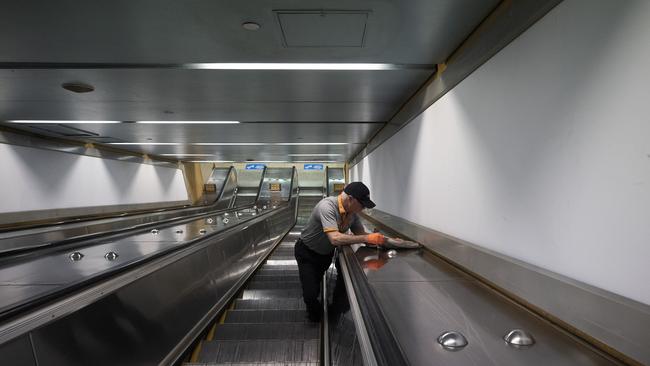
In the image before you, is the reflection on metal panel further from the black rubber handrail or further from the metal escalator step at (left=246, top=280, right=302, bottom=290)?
the black rubber handrail

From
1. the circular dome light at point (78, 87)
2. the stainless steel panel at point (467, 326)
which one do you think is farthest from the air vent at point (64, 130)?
the stainless steel panel at point (467, 326)

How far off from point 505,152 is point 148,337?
287 cm

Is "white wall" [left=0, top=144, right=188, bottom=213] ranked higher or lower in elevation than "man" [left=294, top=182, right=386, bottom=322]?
higher

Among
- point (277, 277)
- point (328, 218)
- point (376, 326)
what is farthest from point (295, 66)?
point (277, 277)

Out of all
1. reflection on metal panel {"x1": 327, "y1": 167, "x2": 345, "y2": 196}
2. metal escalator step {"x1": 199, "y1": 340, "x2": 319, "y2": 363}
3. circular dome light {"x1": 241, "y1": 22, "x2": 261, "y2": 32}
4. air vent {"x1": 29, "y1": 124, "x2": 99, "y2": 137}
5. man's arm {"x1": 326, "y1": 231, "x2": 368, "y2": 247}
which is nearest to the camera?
circular dome light {"x1": 241, "y1": 22, "x2": 261, "y2": 32}

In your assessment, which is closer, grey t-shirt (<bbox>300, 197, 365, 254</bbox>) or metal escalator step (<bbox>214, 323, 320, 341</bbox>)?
grey t-shirt (<bbox>300, 197, 365, 254</bbox>)

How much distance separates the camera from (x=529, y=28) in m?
1.78

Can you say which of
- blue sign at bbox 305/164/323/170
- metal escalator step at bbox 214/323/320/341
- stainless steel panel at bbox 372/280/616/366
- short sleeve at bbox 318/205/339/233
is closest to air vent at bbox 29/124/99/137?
metal escalator step at bbox 214/323/320/341

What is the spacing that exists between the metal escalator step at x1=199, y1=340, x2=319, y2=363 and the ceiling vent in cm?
276

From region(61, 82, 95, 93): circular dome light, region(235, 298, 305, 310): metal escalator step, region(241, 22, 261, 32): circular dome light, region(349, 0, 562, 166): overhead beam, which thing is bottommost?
region(235, 298, 305, 310): metal escalator step

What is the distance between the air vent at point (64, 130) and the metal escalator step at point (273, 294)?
4919mm

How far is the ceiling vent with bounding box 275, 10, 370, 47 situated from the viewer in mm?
2201

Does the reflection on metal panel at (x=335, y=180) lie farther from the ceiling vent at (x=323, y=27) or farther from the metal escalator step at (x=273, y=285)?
the ceiling vent at (x=323, y=27)

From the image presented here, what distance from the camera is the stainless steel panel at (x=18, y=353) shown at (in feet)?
4.35
